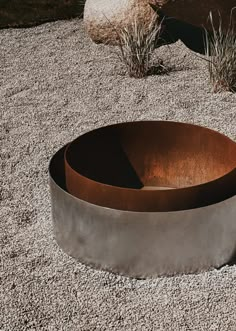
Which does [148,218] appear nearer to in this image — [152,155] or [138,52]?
[152,155]

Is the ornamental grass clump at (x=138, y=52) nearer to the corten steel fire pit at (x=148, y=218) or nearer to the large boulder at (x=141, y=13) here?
the large boulder at (x=141, y=13)

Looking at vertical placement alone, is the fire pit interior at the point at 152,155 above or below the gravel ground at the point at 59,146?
above

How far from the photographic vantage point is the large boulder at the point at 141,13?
5613 mm

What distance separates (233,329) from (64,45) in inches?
155

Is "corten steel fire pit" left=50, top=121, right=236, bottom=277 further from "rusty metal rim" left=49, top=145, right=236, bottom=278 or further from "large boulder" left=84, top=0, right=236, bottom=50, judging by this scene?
"large boulder" left=84, top=0, right=236, bottom=50

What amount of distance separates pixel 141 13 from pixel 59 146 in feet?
6.35

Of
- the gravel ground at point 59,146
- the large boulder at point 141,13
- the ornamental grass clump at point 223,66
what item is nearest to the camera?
the gravel ground at point 59,146

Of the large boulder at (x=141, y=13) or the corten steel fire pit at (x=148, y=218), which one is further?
the large boulder at (x=141, y=13)

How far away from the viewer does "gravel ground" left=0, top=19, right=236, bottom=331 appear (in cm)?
298

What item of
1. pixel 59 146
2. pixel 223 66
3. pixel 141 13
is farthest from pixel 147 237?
pixel 141 13

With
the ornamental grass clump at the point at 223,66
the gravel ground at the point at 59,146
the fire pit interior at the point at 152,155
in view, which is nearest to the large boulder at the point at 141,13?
the gravel ground at the point at 59,146

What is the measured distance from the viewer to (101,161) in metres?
3.71

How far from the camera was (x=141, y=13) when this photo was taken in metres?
5.86

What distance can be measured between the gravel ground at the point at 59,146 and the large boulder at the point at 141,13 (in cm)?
17
